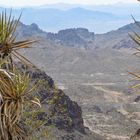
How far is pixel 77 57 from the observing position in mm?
196875

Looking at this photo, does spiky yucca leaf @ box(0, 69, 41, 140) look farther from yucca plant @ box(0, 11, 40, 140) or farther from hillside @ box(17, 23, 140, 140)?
hillside @ box(17, 23, 140, 140)

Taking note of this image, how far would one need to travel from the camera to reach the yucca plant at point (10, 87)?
10383 millimetres

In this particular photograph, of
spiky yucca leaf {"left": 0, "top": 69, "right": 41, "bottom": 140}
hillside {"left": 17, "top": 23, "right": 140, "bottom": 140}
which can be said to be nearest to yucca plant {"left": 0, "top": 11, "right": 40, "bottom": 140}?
spiky yucca leaf {"left": 0, "top": 69, "right": 41, "bottom": 140}

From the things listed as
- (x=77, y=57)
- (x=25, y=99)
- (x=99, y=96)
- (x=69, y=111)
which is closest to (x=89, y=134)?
(x=69, y=111)

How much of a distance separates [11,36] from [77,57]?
610 ft

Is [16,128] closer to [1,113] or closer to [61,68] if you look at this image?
[1,113]

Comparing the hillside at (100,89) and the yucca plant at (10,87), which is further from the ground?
the yucca plant at (10,87)

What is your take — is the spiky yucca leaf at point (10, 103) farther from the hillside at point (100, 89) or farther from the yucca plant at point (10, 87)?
the hillside at point (100, 89)

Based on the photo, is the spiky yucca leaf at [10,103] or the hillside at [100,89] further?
the hillside at [100,89]

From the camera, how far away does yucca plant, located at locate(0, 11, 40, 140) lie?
10.4 meters

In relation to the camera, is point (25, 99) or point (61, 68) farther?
point (61, 68)

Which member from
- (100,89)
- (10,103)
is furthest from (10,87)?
(100,89)

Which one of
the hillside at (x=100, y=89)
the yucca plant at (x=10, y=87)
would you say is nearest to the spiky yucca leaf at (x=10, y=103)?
the yucca plant at (x=10, y=87)

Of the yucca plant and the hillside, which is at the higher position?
the yucca plant
